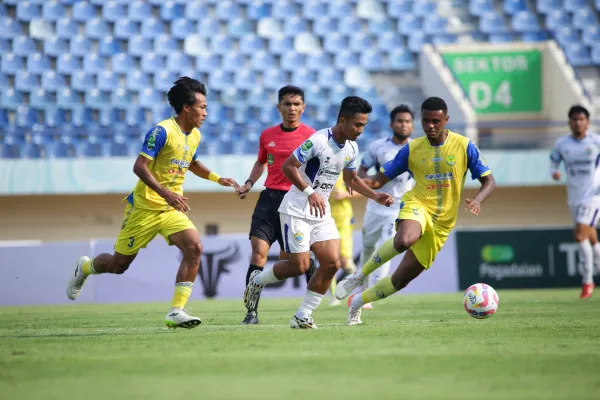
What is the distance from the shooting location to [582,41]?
23.9 metres

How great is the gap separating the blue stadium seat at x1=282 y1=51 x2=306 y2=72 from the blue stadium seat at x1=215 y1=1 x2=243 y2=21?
183cm

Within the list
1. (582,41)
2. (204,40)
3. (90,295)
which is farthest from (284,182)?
(582,41)

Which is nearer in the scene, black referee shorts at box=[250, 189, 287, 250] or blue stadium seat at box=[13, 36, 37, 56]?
black referee shorts at box=[250, 189, 287, 250]

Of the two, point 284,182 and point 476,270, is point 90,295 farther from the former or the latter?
point 284,182

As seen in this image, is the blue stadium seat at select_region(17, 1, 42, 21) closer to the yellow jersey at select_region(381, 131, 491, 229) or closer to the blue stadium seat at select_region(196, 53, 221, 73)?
the blue stadium seat at select_region(196, 53, 221, 73)

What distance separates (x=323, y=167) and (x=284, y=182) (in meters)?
1.42

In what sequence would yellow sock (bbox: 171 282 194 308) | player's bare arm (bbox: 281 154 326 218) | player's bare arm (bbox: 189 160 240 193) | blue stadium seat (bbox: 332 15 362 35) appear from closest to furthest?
player's bare arm (bbox: 281 154 326 218), yellow sock (bbox: 171 282 194 308), player's bare arm (bbox: 189 160 240 193), blue stadium seat (bbox: 332 15 362 35)

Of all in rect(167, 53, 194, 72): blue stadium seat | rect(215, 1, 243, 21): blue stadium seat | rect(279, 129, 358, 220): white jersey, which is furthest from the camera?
rect(215, 1, 243, 21): blue stadium seat

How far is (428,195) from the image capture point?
863 cm

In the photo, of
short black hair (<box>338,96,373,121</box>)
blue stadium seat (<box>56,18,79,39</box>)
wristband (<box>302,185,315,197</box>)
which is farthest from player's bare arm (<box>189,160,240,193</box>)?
blue stadium seat (<box>56,18,79,39</box>)

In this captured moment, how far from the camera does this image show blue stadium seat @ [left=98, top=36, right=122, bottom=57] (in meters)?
22.9

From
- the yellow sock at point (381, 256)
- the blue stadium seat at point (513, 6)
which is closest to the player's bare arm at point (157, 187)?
the yellow sock at point (381, 256)

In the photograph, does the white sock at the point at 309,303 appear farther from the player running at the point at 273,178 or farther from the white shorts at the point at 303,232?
the player running at the point at 273,178

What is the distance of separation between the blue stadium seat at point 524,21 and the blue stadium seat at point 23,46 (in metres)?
11.9
